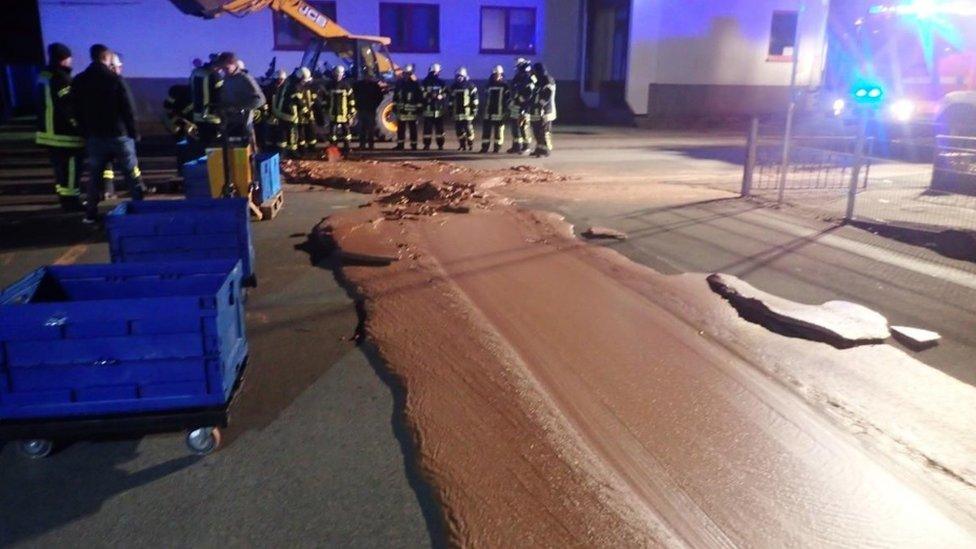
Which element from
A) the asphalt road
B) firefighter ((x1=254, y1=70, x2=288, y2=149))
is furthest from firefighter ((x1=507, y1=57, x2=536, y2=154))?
the asphalt road

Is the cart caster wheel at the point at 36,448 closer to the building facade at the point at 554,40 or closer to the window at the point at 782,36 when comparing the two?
the building facade at the point at 554,40

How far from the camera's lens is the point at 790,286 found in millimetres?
7059

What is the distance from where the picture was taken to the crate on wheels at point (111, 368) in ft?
12.2

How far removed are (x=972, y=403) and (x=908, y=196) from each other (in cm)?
890

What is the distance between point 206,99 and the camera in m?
11.3

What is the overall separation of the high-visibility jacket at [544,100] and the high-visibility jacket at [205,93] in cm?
732

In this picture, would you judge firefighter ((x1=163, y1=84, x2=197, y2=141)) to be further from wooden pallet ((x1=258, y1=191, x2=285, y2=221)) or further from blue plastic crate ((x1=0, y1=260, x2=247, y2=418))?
blue plastic crate ((x1=0, y1=260, x2=247, y2=418))

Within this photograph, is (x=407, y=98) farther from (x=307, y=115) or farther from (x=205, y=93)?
(x=205, y=93)

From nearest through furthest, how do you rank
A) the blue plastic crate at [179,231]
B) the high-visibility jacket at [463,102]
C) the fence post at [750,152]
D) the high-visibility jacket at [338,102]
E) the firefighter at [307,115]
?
1. the blue plastic crate at [179,231]
2. the fence post at [750,152]
3. the firefighter at [307,115]
4. the high-visibility jacket at [338,102]
5. the high-visibility jacket at [463,102]

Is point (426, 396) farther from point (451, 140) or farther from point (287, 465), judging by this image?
point (451, 140)

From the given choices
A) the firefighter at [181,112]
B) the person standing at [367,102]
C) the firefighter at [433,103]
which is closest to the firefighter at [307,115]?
the person standing at [367,102]

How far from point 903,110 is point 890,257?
11.9 meters

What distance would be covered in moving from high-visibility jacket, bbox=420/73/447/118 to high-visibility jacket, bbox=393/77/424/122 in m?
0.16

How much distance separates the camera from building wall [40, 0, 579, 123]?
1015 inches
